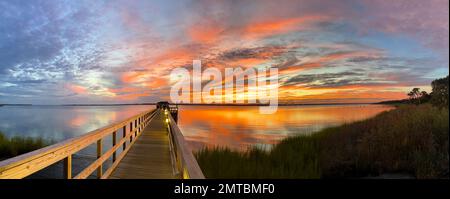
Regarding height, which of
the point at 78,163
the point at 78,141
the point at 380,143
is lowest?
the point at 78,163

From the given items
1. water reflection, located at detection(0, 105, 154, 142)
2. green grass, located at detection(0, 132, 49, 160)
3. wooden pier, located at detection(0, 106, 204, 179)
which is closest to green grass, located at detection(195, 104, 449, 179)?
wooden pier, located at detection(0, 106, 204, 179)

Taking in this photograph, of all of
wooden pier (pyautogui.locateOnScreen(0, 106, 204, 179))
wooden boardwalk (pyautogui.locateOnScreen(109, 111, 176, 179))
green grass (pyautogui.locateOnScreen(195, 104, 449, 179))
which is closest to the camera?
wooden pier (pyautogui.locateOnScreen(0, 106, 204, 179))

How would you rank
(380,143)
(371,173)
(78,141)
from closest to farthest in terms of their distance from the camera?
(78,141), (371,173), (380,143)

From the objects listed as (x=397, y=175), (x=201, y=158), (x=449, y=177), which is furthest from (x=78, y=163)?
(x=449, y=177)

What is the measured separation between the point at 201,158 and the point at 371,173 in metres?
5.23

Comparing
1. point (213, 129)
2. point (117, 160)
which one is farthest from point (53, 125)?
point (117, 160)

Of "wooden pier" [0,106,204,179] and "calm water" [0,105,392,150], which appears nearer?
"wooden pier" [0,106,204,179]

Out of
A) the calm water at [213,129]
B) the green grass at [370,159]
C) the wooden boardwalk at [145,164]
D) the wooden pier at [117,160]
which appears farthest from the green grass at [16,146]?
the green grass at [370,159]

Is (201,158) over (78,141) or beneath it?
beneath

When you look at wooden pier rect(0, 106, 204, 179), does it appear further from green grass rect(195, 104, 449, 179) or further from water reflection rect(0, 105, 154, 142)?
water reflection rect(0, 105, 154, 142)

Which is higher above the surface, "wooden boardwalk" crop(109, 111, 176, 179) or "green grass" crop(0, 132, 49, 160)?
"wooden boardwalk" crop(109, 111, 176, 179)

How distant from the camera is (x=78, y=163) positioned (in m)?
11.1
